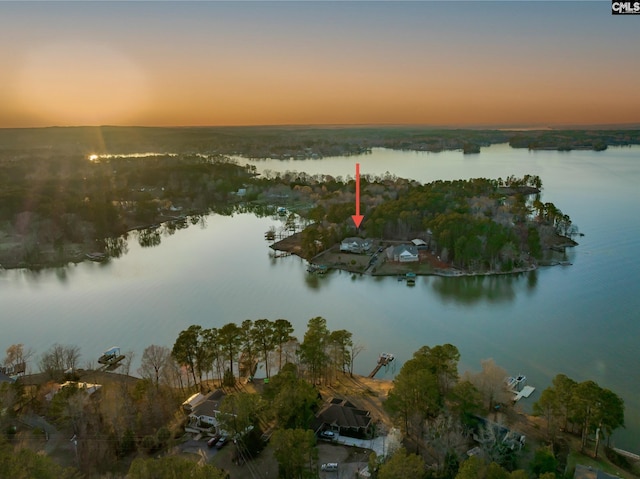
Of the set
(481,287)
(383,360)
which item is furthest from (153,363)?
(481,287)

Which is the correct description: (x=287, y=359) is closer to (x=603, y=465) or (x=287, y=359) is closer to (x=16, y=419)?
(x=16, y=419)

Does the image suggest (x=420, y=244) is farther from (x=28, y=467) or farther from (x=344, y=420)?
(x=28, y=467)

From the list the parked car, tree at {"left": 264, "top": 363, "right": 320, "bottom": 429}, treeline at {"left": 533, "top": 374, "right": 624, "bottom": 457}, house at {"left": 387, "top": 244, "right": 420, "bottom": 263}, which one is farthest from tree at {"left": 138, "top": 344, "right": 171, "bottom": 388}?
house at {"left": 387, "top": 244, "right": 420, "bottom": 263}

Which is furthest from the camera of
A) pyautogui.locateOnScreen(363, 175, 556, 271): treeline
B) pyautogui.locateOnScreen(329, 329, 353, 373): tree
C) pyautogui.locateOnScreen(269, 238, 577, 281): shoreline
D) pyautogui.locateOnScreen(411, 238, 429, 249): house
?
pyautogui.locateOnScreen(411, 238, 429, 249): house

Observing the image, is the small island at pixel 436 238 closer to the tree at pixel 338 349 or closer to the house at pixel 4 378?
the tree at pixel 338 349

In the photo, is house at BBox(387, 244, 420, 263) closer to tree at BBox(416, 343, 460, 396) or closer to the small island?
the small island

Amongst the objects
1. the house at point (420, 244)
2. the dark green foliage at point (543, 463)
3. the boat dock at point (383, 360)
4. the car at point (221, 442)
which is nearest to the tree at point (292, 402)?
the car at point (221, 442)

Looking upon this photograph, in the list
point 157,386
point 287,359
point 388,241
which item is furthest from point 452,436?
point 388,241
